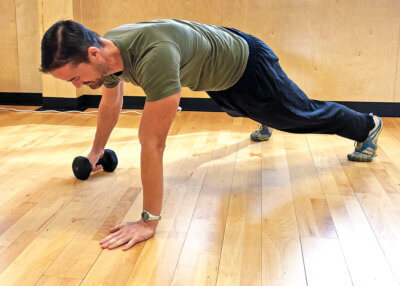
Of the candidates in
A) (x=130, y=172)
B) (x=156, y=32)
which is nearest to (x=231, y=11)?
(x=130, y=172)

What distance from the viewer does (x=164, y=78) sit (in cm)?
151

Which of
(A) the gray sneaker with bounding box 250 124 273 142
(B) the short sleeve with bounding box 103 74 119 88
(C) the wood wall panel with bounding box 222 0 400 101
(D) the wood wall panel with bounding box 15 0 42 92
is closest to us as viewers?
(B) the short sleeve with bounding box 103 74 119 88

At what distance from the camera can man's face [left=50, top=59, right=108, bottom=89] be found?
1522mm

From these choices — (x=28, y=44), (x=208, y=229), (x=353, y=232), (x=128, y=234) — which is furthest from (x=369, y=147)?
(x=28, y=44)

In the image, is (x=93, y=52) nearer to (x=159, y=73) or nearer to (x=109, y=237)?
(x=159, y=73)

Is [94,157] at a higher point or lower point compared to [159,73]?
lower

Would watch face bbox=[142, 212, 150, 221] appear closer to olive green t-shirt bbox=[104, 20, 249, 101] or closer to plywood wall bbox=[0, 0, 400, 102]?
olive green t-shirt bbox=[104, 20, 249, 101]

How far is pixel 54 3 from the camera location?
11.3ft

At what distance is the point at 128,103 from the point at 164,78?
2.23m

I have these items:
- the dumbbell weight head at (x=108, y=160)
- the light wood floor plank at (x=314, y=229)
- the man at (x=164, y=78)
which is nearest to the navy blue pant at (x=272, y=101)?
the man at (x=164, y=78)

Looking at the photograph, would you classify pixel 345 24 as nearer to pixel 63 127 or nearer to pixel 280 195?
pixel 280 195

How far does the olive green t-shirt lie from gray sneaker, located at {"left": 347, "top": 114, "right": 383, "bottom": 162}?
0.84m

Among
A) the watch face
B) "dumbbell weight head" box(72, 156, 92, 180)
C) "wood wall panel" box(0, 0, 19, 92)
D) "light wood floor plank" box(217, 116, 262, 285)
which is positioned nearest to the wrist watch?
the watch face

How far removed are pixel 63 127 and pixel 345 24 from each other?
6.45ft
